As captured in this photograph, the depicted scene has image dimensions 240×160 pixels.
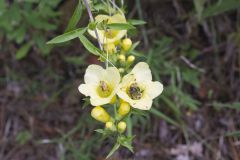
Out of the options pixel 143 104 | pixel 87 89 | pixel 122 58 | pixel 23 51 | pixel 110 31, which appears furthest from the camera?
pixel 23 51

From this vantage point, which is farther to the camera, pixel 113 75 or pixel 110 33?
pixel 110 33

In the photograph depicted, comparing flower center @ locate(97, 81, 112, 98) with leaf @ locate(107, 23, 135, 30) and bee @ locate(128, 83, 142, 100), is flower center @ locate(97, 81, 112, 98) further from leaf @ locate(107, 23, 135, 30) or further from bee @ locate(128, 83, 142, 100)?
leaf @ locate(107, 23, 135, 30)

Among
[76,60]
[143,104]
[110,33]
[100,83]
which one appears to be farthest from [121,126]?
[76,60]

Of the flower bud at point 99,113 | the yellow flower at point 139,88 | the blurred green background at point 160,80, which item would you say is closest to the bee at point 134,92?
the yellow flower at point 139,88

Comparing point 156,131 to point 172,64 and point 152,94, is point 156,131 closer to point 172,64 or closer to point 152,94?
point 172,64

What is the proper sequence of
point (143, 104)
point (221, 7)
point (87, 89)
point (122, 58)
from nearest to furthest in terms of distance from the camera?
point (143, 104) → point (87, 89) → point (122, 58) → point (221, 7)

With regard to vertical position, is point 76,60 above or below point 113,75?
below

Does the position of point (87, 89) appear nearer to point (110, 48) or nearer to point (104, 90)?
point (104, 90)
